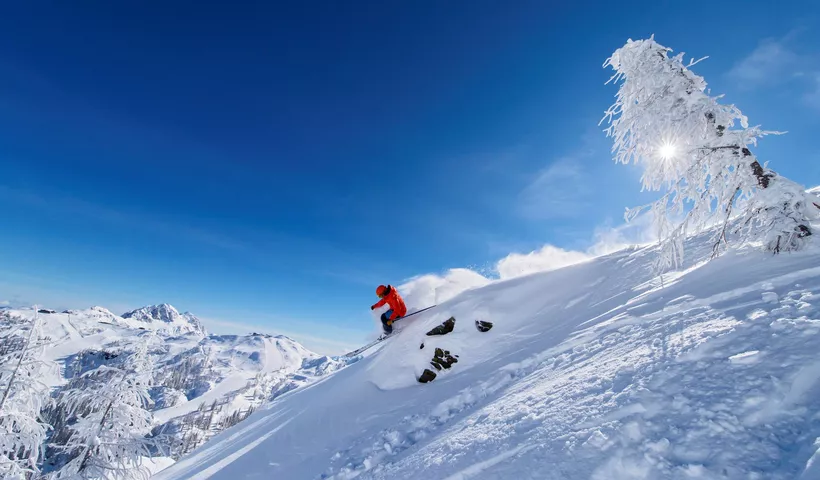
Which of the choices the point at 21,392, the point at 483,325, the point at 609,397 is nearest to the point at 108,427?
the point at 21,392

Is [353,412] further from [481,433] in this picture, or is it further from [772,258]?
[772,258]

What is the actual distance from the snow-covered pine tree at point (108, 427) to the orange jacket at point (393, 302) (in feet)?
31.8

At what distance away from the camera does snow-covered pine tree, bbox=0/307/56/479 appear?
390 inches

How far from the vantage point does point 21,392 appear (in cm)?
1038

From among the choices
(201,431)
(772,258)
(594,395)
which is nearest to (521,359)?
(594,395)

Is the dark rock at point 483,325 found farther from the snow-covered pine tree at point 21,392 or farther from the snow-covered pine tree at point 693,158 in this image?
the snow-covered pine tree at point 21,392

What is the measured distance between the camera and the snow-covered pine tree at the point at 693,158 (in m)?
6.66

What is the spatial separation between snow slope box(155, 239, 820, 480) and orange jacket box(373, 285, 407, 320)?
319cm

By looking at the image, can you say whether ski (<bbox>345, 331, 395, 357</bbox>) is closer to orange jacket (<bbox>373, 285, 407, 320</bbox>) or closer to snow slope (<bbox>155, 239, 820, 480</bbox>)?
orange jacket (<bbox>373, 285, 407, 320</bbox>)

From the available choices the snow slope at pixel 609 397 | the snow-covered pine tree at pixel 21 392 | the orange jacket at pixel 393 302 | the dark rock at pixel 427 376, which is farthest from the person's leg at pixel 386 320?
the snow-covered pine tree at pixel 21 392

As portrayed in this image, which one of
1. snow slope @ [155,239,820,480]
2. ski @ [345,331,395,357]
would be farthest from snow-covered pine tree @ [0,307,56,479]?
ski @ [345,331,395,357]

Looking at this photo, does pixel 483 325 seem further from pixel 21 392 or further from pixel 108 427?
pixel 21 392

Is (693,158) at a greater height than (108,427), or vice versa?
(693,158)

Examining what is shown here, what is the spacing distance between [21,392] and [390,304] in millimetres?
12960
